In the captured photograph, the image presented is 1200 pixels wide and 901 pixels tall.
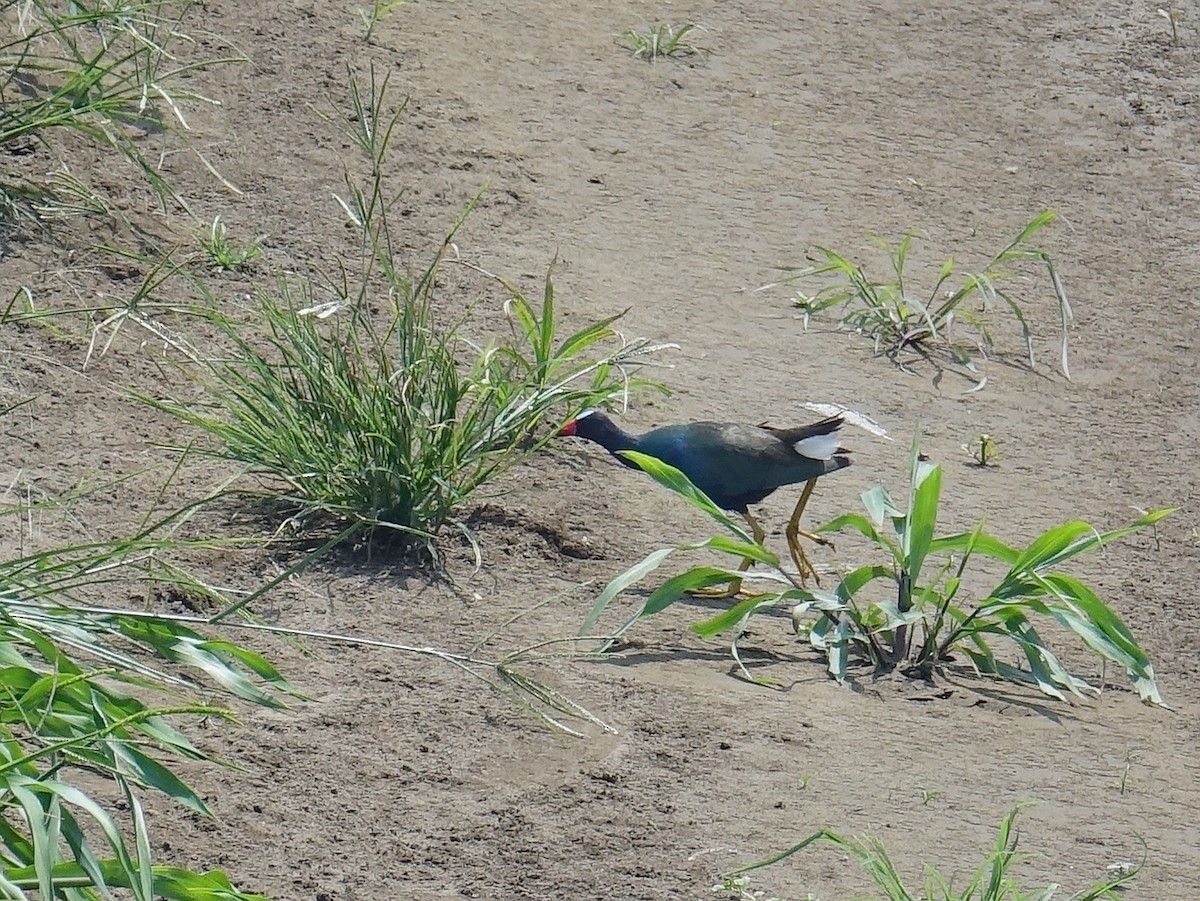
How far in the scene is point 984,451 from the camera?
16.5 ft

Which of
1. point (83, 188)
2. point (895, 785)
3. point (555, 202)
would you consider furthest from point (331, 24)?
point (895, 785)

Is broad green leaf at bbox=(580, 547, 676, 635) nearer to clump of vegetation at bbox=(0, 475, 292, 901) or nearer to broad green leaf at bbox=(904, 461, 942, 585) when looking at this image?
broad green leaf at bbox=(904, 461, 942, 585)

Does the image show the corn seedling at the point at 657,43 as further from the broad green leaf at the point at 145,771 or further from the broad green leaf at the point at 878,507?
the broad green leaf at the point at 145,771

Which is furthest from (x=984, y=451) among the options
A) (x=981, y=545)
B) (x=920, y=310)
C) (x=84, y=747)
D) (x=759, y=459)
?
(x=84, y=747)

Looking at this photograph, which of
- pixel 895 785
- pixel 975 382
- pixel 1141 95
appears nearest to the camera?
pixel 895 785

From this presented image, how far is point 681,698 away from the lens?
11.4 ft

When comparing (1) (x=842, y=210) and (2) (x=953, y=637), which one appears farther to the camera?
(1) (x=842, y=210)

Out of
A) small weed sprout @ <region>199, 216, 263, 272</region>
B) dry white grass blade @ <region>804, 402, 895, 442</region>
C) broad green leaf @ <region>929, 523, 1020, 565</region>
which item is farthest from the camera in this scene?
small weed sprout @ <region>199, 216, 263, 272</region>

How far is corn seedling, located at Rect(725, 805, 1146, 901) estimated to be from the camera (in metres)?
2.67

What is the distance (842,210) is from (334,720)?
3806 mm

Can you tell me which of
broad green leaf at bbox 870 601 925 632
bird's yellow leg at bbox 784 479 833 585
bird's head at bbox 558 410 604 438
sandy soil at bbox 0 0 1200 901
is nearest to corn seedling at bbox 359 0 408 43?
sandy soil at bbox 0 0 1200 901

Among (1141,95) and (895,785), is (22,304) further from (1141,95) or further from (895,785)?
(1141,95)

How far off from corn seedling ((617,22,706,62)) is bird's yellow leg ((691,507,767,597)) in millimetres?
3304

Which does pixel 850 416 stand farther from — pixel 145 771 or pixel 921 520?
pixel 145 771
